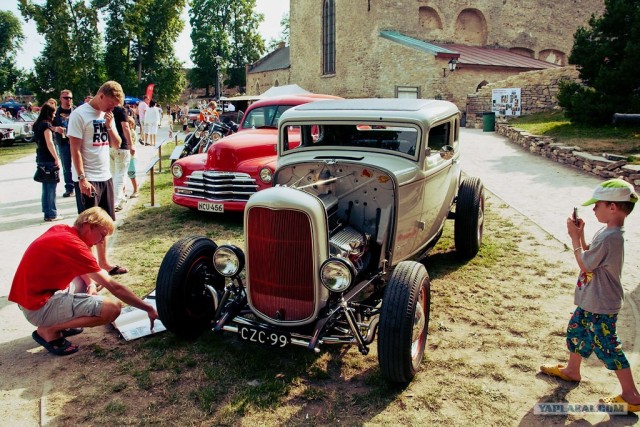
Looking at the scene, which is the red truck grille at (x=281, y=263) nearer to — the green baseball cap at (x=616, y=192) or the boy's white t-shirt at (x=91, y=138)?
the green baseball cap at (x=616, y=192)

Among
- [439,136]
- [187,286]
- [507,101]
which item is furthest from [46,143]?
[507,101]

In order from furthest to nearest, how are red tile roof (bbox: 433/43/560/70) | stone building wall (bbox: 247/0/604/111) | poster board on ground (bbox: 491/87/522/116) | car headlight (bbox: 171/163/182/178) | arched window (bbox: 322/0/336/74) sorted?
arched window (bbox: 322/0/336/74) → red tile roof (bbox: 433/43/560/70) → stone building wall (bbox: 247/0/604/111) → poster board on ground (bbox: 491/87/522/116) → car headlight (bbox: 171/163/182/178)

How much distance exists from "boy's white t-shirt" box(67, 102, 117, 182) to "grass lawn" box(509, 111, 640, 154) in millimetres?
10115

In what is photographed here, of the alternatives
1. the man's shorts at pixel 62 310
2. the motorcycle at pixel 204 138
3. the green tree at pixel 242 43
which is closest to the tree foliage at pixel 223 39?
the green tree at pixel 242 43

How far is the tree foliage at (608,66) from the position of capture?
12.2m

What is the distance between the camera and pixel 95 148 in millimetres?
5176

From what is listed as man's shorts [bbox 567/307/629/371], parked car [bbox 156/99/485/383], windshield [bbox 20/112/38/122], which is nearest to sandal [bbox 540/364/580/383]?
man's shorts [bbox 567/307/629/371]

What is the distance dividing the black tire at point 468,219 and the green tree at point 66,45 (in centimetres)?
3358

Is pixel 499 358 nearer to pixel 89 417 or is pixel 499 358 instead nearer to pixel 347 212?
pixel 347 212

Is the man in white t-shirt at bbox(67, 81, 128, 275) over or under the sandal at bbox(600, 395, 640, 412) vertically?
over

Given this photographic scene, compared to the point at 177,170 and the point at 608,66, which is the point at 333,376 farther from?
the point at 608,66

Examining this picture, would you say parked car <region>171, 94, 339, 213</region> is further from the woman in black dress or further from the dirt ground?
the dirt ground

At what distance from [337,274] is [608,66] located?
13.1 metres

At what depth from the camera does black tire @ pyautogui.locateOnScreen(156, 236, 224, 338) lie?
11.8ft
